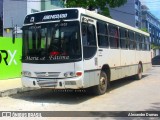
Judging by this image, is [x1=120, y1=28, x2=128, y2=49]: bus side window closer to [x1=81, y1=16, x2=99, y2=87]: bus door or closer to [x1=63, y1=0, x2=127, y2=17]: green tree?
[x1=81, y1=16, x2=99, y2=87]: bus door

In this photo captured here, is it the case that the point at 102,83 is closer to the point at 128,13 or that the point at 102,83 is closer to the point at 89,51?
the point at 89,51

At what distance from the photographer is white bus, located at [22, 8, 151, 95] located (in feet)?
33.7

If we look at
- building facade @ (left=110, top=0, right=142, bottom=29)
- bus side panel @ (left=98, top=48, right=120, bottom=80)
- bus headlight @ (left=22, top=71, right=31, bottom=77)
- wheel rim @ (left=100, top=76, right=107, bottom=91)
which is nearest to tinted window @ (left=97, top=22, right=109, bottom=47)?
bus side panel @ (left=98, top=48, right=120, bottom=80)

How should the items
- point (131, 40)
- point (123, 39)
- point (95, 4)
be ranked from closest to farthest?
point (123, 39) → point (131, 40) → point (95, 4)

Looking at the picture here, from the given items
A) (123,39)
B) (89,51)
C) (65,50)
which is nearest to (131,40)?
(123,39)

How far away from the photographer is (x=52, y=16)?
10789 mm

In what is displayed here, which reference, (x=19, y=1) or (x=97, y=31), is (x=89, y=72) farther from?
(x=19, y=1)

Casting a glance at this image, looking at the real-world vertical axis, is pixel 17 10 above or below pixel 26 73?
above

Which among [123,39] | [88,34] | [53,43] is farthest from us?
[123,39]

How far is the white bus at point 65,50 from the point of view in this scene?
10281 mm

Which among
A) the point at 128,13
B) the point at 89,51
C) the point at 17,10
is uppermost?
the point at 128,13

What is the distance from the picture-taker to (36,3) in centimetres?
4275

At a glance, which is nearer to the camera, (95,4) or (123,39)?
(123,39)

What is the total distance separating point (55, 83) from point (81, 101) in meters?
1.14
